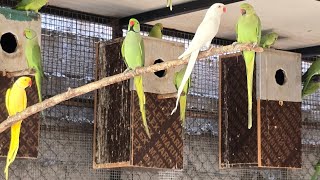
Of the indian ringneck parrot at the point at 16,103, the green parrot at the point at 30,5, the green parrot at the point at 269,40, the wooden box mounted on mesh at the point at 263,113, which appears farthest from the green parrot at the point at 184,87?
the indian ringneck parrot at the point at 16,103

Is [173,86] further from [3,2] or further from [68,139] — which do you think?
[3,2]

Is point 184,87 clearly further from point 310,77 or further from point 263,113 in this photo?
point 310,77

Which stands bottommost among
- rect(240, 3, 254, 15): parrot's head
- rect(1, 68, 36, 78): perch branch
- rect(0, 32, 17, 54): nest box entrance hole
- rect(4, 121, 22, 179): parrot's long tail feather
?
rect(4, 121, 22, 179): parrot's long tail feather

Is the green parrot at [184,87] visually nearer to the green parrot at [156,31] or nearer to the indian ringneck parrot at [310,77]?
the green parrot at [156,31]

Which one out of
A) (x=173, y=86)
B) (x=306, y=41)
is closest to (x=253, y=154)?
(x=173, y=86)

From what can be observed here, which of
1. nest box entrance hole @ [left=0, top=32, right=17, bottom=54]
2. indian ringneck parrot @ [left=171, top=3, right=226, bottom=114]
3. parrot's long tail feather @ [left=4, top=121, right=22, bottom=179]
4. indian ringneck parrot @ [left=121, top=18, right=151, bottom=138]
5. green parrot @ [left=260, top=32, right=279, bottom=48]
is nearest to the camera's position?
indian ringneck parrot @ [left=171, top=3, right=226, bottom=114]

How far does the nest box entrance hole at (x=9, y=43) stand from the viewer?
2828 mm

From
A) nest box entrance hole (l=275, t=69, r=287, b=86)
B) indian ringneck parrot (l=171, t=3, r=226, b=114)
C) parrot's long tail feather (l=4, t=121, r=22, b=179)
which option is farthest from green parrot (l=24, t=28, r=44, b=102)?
nest box entrance hole (l=275, t=69, r=287, b=86)

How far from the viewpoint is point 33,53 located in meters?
2.60

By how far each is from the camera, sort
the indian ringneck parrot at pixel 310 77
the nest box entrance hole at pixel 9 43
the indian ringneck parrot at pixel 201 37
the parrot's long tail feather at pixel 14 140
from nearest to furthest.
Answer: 1. the indian ringneck parrot at pixel 201 37
2. the parrot's long tail feather at pixel 14 140
3. the nest box entrance hole at pixel 9 43
4. the indian ringneck parrot at pixel 310 77

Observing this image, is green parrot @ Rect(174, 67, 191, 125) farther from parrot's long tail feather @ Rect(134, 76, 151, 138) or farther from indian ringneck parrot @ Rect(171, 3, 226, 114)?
indian ringneck parrot @ Rect(171, 3, 226, 114)

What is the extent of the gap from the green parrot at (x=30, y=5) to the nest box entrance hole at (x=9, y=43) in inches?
4.8

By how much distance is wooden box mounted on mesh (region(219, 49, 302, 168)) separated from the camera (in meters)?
3.19

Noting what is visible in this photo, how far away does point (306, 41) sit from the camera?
12.1 feet
